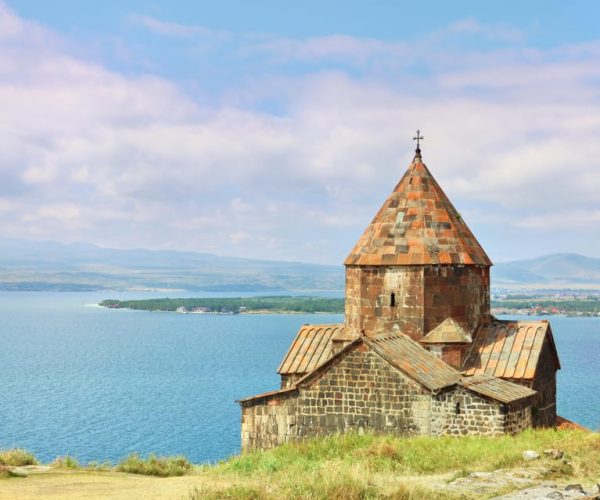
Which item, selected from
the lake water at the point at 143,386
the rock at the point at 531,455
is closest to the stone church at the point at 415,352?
the rock at the point at 531,455

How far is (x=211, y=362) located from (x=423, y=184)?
50.7 metres

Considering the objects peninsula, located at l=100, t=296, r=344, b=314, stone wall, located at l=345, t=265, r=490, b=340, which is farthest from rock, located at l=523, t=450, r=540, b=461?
peninsula, located at l=100, t=296, r=344, b=314

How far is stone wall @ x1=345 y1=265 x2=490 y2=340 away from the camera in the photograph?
15562 mm

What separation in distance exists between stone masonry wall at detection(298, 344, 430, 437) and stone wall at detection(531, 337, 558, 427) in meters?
2.95

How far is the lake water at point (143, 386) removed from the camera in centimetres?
3312

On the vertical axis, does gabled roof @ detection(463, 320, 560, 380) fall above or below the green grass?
above

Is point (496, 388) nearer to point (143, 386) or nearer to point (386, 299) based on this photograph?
point (386, 299)

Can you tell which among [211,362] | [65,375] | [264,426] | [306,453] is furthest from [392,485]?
[211,362]

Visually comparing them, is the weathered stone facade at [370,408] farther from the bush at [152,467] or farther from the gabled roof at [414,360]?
the bush at [152,467]

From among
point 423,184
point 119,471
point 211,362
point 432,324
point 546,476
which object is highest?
point 423,184

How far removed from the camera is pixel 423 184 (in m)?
16.9

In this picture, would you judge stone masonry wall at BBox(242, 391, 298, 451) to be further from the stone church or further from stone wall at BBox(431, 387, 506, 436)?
stone wall at BBox(431, 387, 506, 436)

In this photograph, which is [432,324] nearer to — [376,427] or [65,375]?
[376,427]

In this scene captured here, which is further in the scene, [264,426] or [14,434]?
[14,434]
